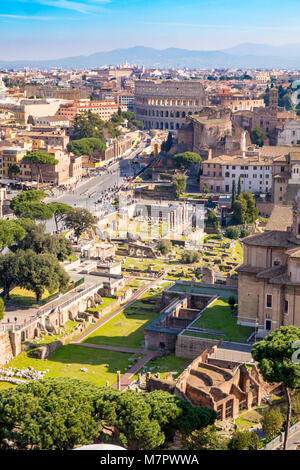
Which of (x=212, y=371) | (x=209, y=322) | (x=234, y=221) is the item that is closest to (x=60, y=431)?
(x=212, y=371)

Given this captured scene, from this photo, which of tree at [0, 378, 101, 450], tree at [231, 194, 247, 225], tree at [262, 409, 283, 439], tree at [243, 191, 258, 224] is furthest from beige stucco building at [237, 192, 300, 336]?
tree at [243, 191, 258, 224]

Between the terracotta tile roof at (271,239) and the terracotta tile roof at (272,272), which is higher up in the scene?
the terracotta tile roof at (271,239)

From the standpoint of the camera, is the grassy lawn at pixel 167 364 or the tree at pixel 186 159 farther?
the tree at pixel 186 159

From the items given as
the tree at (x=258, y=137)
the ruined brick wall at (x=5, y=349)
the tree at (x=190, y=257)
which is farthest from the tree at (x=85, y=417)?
the tree at (x=258, y=137)

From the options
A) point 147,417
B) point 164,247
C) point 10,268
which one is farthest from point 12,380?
point 164,247

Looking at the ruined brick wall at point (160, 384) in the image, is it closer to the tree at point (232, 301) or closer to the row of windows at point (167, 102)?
the tree at point (232, 301)
